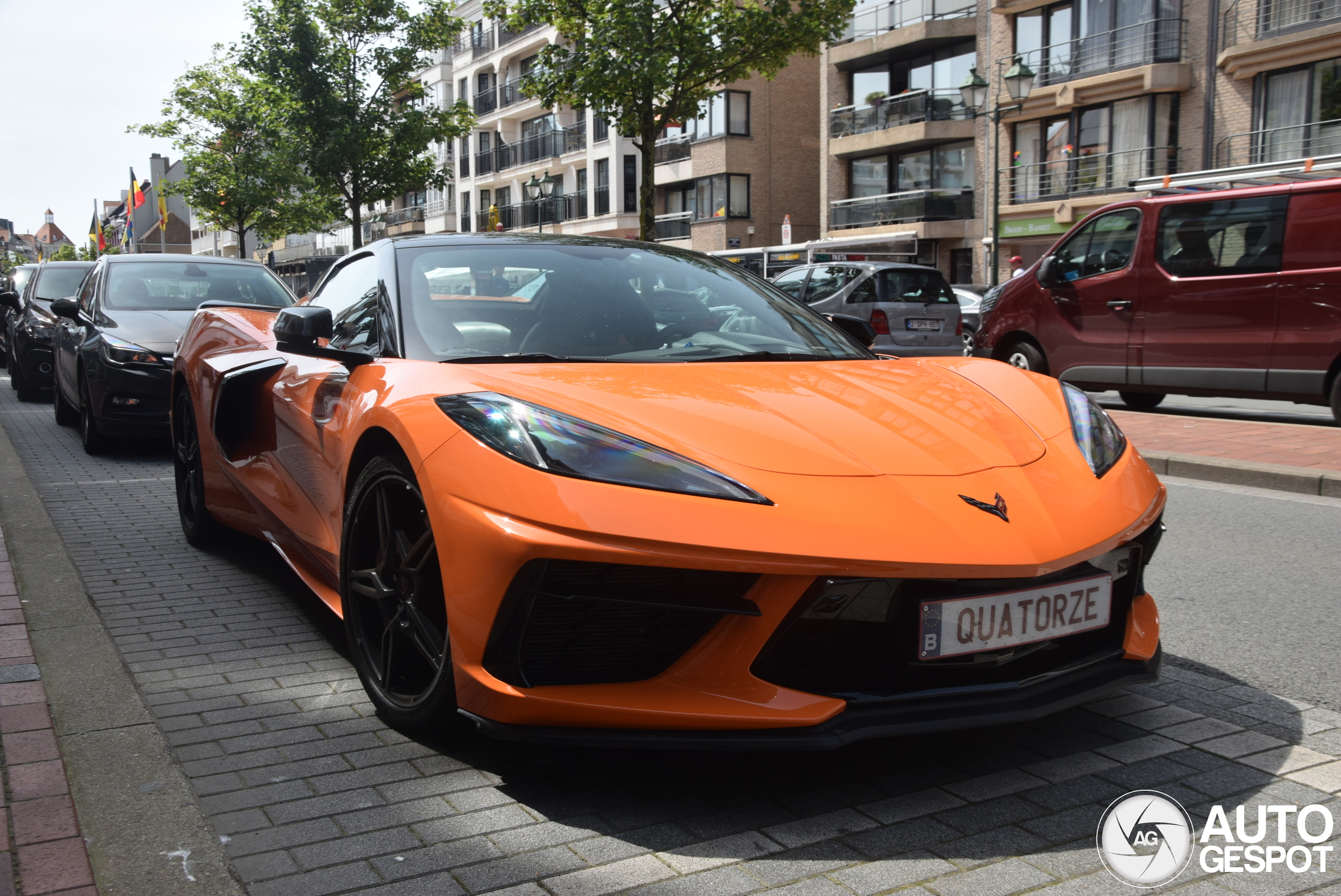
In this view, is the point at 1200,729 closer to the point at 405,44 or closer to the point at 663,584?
the point at 663,584

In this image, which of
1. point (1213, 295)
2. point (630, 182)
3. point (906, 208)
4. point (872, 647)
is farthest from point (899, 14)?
point (872, 647)

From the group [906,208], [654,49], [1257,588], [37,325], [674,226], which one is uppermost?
[654,49]

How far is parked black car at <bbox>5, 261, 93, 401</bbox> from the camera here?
12711mm

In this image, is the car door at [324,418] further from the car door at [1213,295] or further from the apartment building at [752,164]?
the apartment building at [752,164]

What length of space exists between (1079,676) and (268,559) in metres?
3.71

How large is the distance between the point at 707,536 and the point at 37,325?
12457mm

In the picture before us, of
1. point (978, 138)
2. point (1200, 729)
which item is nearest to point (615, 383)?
point (1200, 729)

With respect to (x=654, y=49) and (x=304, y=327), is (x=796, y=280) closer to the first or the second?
(x=654, y=49)

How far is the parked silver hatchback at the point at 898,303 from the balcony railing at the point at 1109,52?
16293mm

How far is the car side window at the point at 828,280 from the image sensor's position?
53.9 feet

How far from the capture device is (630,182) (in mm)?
46000

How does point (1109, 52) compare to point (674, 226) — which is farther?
point (674, 226)

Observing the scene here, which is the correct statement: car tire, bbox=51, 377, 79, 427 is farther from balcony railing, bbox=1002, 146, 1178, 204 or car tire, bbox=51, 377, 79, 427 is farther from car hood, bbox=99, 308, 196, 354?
balcony railing, bbox=1002, 146, 1178, 204

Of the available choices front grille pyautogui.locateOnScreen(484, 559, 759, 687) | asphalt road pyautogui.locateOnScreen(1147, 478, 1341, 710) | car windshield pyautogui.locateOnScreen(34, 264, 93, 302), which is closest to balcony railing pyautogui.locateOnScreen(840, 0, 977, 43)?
car windshield pyautogui.locateOnScreen(34, 264, 93, 302)
